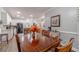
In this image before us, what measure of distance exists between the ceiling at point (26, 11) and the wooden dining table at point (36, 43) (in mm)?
386

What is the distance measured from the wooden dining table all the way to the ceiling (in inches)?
15.2

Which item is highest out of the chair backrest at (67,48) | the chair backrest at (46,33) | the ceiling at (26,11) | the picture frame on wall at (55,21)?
the ceiling at (26,11)

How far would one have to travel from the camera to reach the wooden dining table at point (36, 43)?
2.55 m

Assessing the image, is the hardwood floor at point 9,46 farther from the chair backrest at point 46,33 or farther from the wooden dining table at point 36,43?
the chair backrest at point 46,33

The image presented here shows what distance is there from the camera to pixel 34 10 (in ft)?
8.34

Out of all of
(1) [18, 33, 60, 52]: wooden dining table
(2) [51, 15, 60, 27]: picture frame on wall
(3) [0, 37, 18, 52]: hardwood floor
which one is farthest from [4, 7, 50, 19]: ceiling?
(3) [0, 37, 18, 52]: hardwood floor

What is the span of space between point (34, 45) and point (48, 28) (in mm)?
450

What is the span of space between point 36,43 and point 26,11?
26.9 inches

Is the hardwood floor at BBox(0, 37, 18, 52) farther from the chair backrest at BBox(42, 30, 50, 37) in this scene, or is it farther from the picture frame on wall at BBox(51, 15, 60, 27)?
the picture frame on wall at BBox(51, 15, 60, 27)

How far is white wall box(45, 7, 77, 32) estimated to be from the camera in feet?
8.24

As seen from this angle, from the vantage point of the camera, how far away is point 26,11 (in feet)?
8.31

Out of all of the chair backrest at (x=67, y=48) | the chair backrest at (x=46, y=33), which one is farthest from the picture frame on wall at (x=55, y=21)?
the chair backrest at (x=67, y=48)
